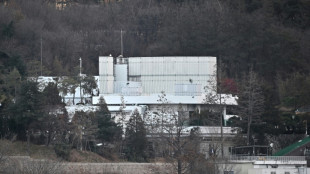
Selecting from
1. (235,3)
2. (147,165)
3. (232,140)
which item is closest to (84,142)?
(147,165)

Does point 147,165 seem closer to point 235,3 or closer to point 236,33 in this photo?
point 236,33

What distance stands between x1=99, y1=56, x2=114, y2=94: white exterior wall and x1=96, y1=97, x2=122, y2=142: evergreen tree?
824 centimetres

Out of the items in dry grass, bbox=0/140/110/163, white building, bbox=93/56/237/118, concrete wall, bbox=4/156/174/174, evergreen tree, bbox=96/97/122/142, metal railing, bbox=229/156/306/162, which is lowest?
concrete wall, bbox=4/156/174/174

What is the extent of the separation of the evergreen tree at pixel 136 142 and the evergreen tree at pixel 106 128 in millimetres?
480

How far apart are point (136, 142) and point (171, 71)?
11129 millimetres

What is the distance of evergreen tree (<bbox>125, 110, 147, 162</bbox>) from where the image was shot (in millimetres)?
36375

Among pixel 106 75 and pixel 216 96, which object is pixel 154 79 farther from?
pixel 216 96

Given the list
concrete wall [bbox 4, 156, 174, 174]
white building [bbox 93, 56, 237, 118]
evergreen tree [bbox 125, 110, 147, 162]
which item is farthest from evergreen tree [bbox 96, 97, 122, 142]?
white building [bbox 93, 56, 237, 118]

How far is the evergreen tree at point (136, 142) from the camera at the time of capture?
3638 cm

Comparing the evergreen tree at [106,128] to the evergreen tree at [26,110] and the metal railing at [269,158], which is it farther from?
the metal railing at [269,158]

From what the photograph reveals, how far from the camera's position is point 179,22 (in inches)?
2172

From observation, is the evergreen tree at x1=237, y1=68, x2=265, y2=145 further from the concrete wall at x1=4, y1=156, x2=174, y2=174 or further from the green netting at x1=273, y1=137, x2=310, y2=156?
the concrete wall at x1=4, y1=156, x2=174, y2=174

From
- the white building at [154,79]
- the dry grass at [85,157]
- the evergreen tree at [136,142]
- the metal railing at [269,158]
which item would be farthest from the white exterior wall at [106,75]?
the metal railing at [269,158]

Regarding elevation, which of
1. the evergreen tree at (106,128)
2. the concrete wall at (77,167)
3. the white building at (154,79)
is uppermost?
the white building at (154,79)
